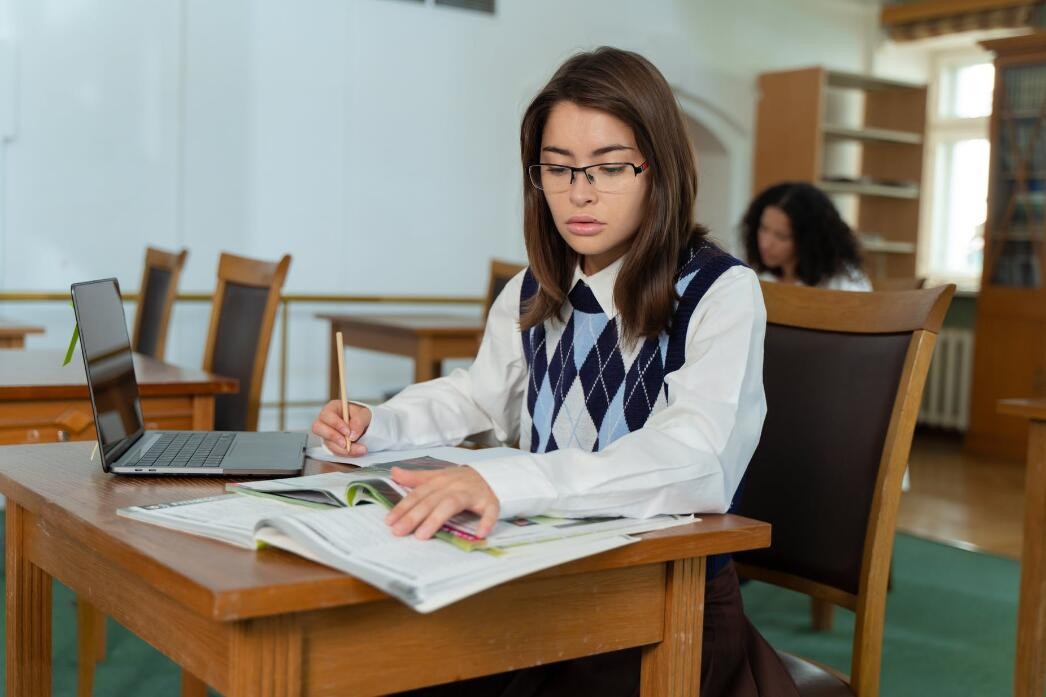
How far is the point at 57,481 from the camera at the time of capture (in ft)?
3.72

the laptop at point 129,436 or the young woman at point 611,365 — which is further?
the laptop at point 129,436

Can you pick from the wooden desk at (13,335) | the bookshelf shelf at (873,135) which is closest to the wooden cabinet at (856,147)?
the bookshelf shelf at (873,135)

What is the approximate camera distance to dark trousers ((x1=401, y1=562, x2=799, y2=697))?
119 centimetres

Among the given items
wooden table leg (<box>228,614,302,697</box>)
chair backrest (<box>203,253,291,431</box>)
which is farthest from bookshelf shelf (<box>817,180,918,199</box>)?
wooden table leg (<box>228,614,302,697</box>)

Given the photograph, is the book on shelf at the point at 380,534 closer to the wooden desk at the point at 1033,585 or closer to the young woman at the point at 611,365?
the young woman at the point at 611,365

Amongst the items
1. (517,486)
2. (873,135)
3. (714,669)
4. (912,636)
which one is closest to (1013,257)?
(873,135)

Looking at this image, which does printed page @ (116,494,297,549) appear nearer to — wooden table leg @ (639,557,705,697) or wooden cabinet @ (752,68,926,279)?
wooden table leg @ (639,557,705,697)

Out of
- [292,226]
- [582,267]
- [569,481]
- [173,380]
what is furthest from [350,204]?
[569,481]

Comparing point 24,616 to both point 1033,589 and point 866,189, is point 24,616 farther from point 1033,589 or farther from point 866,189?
point 866,189

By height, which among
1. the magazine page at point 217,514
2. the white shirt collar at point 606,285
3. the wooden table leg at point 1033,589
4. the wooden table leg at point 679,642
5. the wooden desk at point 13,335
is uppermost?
the white shirt collar at point 606,285

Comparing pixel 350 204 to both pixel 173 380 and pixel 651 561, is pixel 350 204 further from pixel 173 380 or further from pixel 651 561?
pixel 651 561

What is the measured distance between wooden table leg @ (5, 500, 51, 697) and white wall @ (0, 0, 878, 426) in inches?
139

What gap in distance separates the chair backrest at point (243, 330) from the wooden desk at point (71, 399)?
0.28m

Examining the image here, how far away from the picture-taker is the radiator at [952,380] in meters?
6.33
